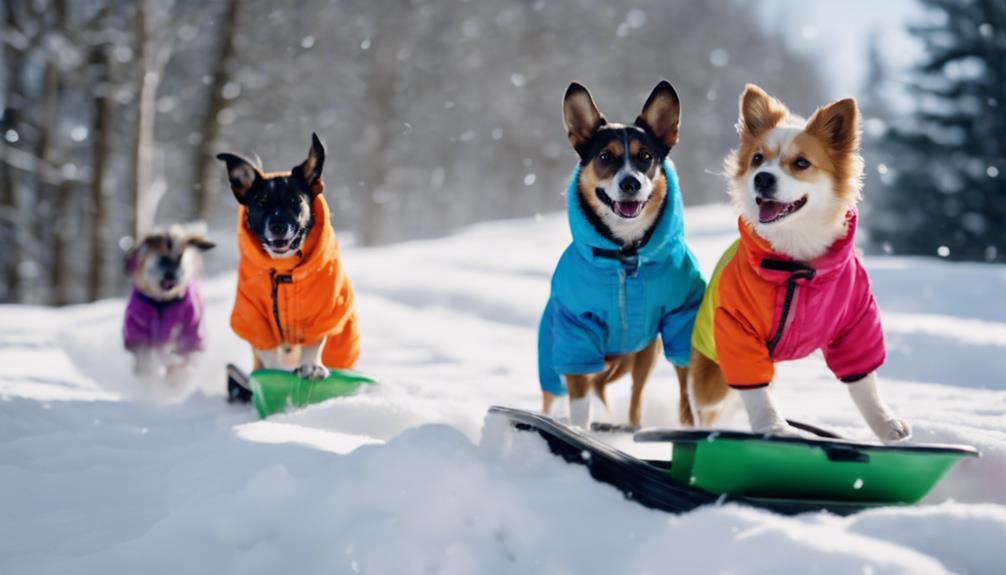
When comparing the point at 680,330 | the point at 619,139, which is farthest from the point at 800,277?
the point at 619,139

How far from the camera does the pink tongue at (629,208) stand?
3479 millimetres

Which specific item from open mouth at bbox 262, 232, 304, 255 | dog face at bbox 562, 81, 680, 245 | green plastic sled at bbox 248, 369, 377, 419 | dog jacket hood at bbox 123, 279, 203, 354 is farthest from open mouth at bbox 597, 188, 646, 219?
dog jacket hood at bbox 123, 279, 203, 354

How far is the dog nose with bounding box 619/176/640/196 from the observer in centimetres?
341

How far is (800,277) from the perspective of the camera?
2.81 m

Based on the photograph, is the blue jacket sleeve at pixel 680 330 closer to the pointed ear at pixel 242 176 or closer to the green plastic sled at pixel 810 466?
the green plastic sled at pixel 810 466

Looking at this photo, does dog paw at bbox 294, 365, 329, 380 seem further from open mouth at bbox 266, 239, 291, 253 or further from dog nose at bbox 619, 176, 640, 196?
dog nose at bbox 619, 176, 640, 196

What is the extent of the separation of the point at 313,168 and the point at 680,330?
2.28 metres

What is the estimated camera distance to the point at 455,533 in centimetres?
215

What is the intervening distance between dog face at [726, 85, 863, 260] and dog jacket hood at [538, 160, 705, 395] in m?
0.70

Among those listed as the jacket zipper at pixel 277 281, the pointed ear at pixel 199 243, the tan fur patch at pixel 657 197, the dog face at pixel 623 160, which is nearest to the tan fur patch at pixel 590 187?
the dog face at pixel 623 160

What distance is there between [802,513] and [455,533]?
3.26 ft

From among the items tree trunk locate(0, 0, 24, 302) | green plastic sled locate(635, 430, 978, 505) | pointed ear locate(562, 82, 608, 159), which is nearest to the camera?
green plastic sled locate(635, 430, 978, 505)

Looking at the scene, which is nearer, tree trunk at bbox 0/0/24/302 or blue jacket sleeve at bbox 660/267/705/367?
blue jacket sleeve at bbox 660/267/705/367

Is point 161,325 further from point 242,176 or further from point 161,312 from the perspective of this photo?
point 242,176
